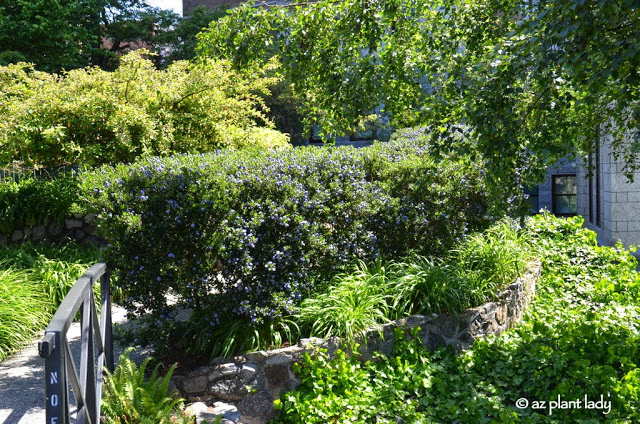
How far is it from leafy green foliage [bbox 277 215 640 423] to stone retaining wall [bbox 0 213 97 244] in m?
5.72

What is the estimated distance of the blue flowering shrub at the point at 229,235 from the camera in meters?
5.12

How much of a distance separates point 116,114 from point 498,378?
616 cm

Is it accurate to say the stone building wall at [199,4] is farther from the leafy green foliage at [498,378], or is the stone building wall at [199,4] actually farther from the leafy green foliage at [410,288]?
the leafy green foliage at [498,378]

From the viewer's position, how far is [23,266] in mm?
8125

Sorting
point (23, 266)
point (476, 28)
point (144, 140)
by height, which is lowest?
point (23, 266)

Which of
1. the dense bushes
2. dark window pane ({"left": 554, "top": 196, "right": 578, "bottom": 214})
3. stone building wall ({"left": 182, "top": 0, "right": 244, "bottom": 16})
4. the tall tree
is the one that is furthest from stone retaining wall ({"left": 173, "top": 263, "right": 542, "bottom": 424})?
stone building wall ({"left": 182, "top": 0, "right": 244, "bottom": 16})

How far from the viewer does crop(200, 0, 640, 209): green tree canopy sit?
15.4 ft

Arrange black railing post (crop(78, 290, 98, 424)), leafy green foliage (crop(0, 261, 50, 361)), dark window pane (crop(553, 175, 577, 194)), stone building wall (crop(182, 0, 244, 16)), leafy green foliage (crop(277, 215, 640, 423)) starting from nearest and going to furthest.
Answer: black railing post (crop(78, 290, 98, 424))
leafy green foliage (crop(277, 215, 640, 423))
leafy green foliage (crop(0, 261, 50, 361))
dark window pane (crop(553, 175, 577, 194))
stone building wall (crop(182, 0, 244, 16))

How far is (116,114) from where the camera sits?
831cm

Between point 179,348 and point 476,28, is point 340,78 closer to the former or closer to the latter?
point 476,28

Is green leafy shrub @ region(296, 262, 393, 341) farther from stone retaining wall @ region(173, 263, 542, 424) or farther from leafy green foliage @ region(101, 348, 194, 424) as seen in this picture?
leafy green foliage @ region(101, 348, 194, 424)

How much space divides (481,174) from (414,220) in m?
1.18

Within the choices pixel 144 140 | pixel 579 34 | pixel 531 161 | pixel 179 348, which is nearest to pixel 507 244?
pixel 531 161

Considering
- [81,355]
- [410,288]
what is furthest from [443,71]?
[81,355]
